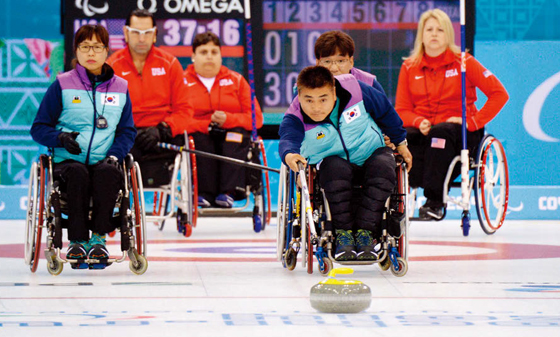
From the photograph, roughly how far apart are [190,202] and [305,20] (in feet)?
8.43

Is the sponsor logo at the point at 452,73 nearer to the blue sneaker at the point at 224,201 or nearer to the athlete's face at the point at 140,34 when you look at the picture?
the blue sneaker at the point at 224,201

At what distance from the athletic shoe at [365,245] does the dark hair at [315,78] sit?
62 cm

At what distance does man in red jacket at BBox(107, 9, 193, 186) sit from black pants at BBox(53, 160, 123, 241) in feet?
7.12

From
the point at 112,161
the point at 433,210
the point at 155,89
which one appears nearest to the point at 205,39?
the point at 155,89

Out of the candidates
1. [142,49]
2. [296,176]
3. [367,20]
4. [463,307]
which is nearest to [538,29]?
[367,20]

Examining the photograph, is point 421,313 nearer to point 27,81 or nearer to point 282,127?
point 282,127

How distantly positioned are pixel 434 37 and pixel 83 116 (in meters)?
2.86

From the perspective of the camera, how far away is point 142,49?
6820mm

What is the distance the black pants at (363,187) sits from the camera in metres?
4.43

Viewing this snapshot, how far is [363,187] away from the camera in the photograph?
452cm

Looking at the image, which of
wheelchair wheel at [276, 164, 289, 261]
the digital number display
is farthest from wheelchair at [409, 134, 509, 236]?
the digital number display

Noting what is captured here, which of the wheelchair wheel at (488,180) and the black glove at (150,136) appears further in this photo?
the wheelchair wheel at (488,180)

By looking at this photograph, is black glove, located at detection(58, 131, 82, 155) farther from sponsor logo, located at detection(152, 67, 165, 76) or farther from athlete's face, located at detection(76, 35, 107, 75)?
sponsor logo, located at detection(152, 67, 165, 76)

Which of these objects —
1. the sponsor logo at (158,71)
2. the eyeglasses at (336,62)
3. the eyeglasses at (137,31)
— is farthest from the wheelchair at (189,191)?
the eyeglasses at (336,62)
